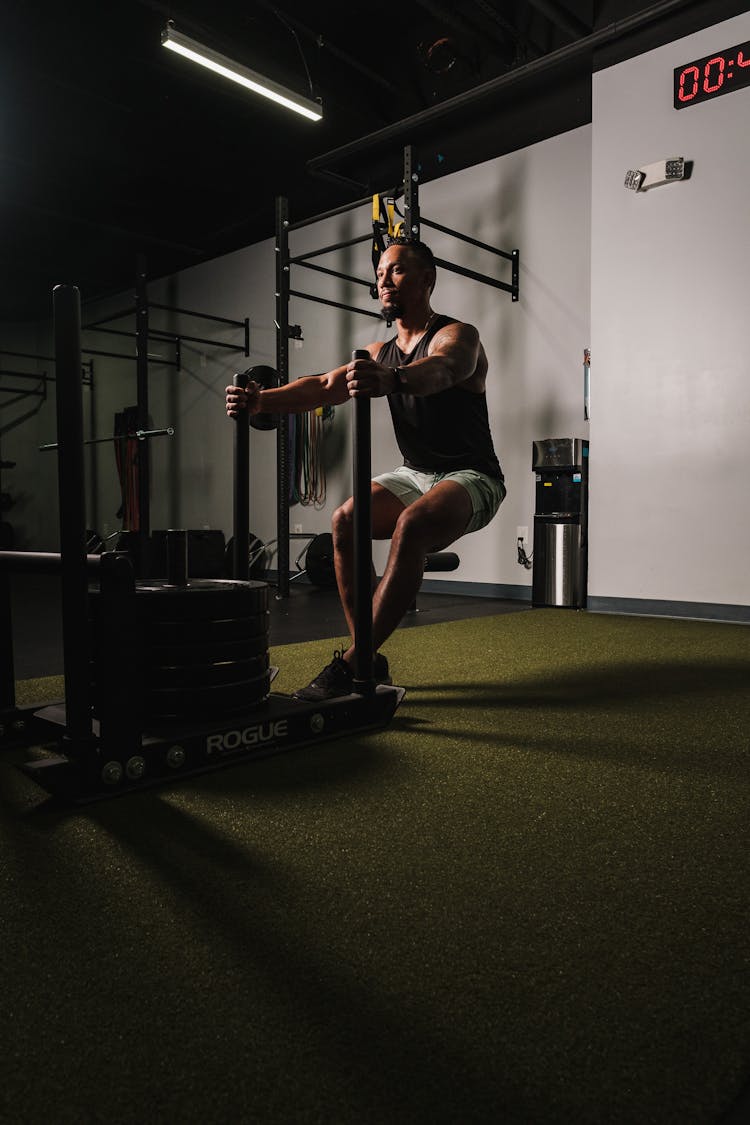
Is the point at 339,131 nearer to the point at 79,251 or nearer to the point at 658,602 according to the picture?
the point at 79,251

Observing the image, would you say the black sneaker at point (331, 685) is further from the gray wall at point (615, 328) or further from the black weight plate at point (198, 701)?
the gray wall at point (615, 328)

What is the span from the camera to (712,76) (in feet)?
13.4

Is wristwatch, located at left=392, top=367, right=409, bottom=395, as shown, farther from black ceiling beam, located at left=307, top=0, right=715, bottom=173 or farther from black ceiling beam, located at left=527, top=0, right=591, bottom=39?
black ceiling beam, located at left=307, top=0, right=715, bottom=173

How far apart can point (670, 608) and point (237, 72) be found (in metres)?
3.85

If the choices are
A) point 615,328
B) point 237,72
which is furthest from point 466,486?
point 237,72

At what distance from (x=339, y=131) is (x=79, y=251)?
365 centimetres

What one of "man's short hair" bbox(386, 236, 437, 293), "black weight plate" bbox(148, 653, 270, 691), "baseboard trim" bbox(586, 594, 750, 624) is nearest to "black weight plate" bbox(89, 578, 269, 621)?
"black weight plate" bbox(148, 653, 270, 691)

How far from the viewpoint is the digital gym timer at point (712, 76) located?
3.97 meters

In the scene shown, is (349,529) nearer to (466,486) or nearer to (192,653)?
(466,486)

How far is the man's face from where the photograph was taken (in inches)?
94.7

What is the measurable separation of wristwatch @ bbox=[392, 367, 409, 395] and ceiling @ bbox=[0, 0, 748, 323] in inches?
133

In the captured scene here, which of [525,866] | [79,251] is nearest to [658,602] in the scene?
[525,866]

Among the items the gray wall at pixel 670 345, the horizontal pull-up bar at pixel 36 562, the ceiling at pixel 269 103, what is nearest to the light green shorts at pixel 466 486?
the horizontal pull-up bar at pixel 36 562

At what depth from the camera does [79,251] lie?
8102 millimetres
